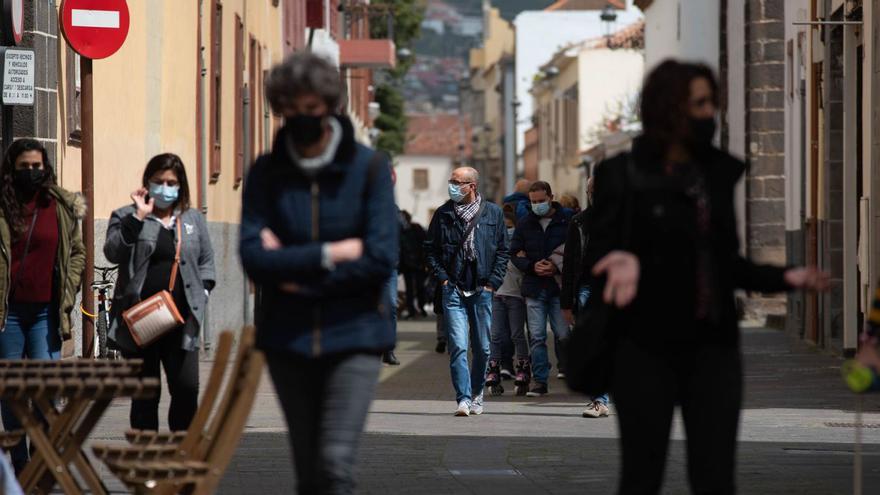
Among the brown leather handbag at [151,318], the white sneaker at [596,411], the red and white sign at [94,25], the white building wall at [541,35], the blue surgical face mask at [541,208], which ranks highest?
the white building wall at [541,35]

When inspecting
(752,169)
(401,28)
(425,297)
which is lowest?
(425,297)

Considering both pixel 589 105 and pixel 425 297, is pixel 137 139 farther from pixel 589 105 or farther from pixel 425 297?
pixel 589 105

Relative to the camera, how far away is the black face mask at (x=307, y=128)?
20.4 ft

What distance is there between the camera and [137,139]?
62.6ft

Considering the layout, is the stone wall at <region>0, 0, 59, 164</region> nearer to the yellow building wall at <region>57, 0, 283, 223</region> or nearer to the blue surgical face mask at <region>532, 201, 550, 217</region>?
the yellow building wall at <region>57, 0, 283, 223</region>

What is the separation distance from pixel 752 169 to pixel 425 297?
8077 millimetres

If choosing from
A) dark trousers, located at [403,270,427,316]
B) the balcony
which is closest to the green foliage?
the balcony

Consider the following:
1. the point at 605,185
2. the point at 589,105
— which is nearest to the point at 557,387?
the point at 605,185

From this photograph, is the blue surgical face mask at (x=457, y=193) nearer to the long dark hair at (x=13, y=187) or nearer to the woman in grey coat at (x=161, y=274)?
the long dark hair at (x=13, y=187)

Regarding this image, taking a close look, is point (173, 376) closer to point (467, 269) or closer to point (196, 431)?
point (196, 431)

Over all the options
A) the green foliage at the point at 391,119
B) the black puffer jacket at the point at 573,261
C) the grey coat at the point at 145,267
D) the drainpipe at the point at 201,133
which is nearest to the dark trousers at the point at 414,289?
the drainpipe at the point at 201,133

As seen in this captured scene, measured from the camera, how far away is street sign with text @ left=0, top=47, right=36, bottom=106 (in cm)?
1355

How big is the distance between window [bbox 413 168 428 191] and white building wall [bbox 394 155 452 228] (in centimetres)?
14

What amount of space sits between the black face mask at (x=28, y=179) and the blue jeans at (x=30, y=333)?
1.93 feet
